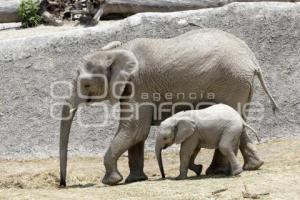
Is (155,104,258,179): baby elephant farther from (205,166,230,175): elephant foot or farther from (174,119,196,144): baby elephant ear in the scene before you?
(205,166,230,175): elephant foot

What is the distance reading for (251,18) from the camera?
17672mm

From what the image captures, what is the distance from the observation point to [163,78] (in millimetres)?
12750

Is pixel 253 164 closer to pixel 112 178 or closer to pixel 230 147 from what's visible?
pixel 230 147

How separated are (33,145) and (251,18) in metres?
4.79

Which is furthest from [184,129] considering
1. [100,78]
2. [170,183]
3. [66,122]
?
[66,122]

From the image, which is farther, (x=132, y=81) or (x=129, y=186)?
(x=132, y=81)

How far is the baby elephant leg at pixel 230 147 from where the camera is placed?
11.8m

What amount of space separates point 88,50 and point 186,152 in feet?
20.3

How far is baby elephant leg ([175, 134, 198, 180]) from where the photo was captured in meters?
12.0

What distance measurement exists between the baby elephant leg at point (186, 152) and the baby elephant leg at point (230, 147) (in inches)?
14.3

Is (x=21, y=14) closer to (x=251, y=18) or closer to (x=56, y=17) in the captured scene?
(x=56, y=17)

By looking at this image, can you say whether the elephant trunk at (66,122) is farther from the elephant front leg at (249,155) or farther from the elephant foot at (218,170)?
the elephant front leg at (249,155)

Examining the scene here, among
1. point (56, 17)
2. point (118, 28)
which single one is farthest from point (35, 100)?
point (56, 17)

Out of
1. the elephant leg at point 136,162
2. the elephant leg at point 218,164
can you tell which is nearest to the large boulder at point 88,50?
the elephant leg at point 136,162
